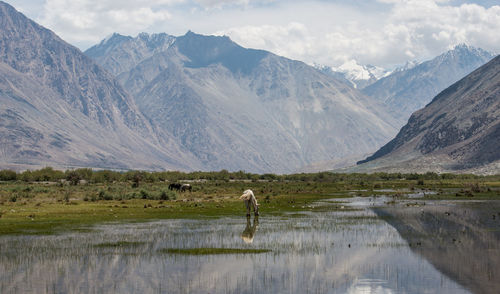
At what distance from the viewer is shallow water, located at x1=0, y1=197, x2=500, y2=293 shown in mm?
28203

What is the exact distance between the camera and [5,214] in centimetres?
5262

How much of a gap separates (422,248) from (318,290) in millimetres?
12084

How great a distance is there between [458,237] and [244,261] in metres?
15.4

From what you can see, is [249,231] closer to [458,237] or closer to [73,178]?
[458,237]

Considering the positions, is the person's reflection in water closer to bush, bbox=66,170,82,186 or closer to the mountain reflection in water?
the mountain reflection in water

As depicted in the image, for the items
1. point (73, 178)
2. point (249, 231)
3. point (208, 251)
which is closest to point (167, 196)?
point (249, 231)

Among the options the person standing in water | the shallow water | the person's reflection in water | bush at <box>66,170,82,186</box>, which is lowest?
the shallow water

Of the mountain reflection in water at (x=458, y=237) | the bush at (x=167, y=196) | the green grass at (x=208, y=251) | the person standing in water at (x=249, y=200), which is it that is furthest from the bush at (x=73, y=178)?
the green grass at (x=208, y=251)

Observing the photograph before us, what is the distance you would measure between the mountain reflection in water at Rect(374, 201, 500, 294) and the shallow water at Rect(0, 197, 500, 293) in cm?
16

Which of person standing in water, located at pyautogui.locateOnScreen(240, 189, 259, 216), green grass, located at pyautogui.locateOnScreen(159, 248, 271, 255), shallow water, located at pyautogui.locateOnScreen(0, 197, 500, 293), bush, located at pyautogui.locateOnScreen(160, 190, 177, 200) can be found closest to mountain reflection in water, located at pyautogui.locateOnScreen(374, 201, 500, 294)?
shallow water, located at pyautogui.locateOnScreen(0, 197, 500, 293)

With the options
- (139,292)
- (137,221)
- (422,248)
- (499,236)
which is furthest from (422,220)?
(139,292)

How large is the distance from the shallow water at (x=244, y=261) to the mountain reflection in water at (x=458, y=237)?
160mm

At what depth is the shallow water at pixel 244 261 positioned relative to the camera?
28203 mm

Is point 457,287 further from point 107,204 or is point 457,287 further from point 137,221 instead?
point 107,204
